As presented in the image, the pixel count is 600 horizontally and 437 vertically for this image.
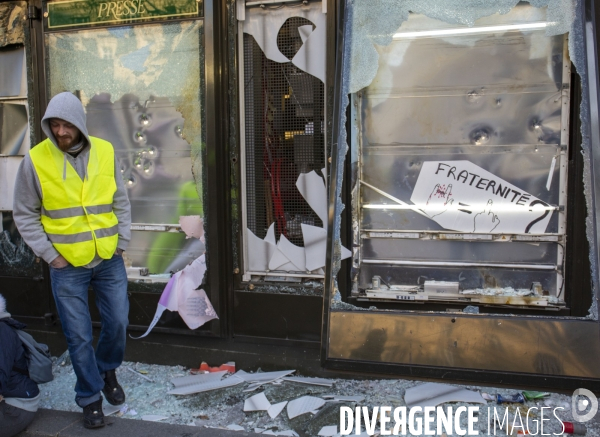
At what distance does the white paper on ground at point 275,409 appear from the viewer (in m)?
3.42

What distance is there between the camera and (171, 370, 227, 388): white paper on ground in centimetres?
394

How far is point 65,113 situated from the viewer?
10.1 feet

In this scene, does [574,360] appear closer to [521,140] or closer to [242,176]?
[521,140]

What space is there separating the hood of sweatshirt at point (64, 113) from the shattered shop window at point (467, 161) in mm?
1654

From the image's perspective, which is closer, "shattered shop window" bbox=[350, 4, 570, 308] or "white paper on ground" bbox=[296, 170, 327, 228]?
"shattered shop window" bbox=[350, 4, 570, 308]

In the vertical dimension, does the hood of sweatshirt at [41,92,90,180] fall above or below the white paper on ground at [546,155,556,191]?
above

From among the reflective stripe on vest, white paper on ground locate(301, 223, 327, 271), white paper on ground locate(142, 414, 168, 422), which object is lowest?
white paper on ground locate(142, 414, 168, 422)

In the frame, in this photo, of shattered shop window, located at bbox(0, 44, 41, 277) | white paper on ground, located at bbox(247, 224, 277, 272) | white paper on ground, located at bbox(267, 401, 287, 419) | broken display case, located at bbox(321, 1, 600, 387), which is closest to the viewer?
broken display case, located at bbox(321, 1, 600, 387)

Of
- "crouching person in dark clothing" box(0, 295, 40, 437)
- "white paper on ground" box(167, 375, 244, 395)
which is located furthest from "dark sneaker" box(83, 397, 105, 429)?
"white paper on ground" box(167, 375, 244, 395)

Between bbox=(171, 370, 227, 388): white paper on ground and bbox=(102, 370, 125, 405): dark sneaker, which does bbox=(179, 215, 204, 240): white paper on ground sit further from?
bbox=(102, 370, 125, 405): dark sneaker

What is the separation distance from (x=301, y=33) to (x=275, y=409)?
2593mm

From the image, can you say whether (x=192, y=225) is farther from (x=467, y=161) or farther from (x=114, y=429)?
(x=467, y=161)

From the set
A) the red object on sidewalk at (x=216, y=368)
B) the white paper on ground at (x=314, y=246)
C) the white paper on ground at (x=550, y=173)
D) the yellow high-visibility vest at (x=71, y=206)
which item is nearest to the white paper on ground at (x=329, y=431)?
the red object on sidewalk at (x=216, y=368)

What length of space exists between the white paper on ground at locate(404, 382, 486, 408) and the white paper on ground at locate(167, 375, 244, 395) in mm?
1194
